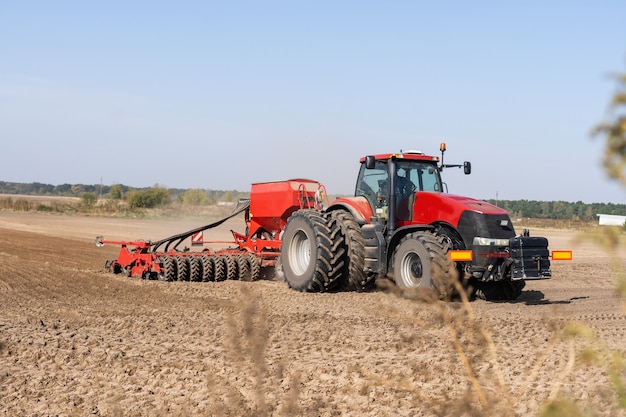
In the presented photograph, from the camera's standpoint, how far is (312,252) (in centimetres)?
1186

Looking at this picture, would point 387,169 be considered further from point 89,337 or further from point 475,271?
point 89,337

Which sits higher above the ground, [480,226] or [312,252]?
[480,226]

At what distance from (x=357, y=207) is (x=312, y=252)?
1.04m

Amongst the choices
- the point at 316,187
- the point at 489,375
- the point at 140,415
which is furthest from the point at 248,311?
the point at 316,187

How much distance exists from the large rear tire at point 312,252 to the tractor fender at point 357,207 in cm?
34

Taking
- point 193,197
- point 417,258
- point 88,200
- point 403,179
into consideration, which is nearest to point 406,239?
point 417,258

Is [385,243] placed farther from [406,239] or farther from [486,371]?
[486,371]

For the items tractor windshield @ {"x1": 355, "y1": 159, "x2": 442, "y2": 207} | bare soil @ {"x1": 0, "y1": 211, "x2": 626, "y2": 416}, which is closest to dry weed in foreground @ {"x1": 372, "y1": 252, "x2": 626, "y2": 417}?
bare soil @ {"x1": 0, "y1": 211, "x2": 626, "y2": 416}

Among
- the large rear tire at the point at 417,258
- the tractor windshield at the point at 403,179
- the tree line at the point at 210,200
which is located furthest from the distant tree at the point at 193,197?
the large rear tire at the point at 417,258

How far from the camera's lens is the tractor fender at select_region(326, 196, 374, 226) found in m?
11.8

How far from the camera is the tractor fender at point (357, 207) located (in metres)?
11.8

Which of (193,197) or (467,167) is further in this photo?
(193,197)

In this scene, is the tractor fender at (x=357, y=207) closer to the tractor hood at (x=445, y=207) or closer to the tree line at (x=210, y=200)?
the tractor hood at (x=445, y=207)

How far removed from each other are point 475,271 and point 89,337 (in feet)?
18.0
